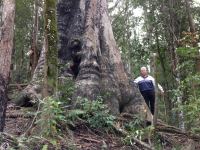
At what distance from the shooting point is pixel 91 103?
812 centimetres

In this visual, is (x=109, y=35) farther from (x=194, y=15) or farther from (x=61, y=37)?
(x=194, y=15)

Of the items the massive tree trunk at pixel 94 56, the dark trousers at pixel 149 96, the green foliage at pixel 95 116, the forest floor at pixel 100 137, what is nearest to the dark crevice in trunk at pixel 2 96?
the forest floor at pixel 100 137

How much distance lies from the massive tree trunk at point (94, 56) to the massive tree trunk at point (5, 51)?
209 cm

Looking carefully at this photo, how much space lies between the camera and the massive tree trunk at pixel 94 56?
30.3 ft

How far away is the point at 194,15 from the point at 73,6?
1047cm

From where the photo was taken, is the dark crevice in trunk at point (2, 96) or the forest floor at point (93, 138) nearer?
the dark crevice in trunk at point (2, 96)

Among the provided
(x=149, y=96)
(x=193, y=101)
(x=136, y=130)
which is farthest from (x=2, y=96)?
(x=149, y=96)

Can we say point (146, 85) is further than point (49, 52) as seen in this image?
Yes

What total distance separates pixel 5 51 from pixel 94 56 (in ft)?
9.98

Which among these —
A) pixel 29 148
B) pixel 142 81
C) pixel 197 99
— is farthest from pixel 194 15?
pixel 29 148

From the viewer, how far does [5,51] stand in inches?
273

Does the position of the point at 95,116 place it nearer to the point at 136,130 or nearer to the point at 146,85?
the point at 136,130

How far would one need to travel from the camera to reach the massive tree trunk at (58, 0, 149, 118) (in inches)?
364

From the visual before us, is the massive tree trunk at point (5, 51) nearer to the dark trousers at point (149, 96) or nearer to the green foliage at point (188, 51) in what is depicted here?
the green foliage at point (188, 51)
